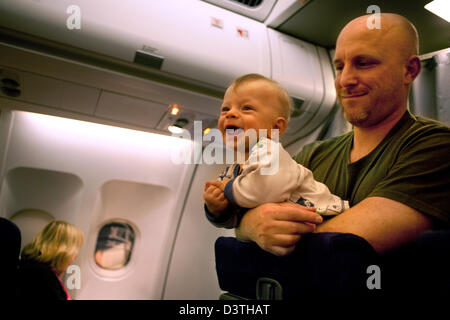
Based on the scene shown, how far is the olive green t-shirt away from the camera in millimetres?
806

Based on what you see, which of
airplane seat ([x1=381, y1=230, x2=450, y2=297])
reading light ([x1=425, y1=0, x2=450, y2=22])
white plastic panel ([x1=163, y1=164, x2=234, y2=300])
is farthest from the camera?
white plastic panel ([x1=163, y1=164, x2=234, y2=300])

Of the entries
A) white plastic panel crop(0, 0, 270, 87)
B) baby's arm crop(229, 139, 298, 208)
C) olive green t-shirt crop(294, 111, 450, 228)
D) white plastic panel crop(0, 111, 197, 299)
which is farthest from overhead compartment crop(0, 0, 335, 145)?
baby's arm crop(229, 139, 298, 208)

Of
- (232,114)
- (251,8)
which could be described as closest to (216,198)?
(232,114)

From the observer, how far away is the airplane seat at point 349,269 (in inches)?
23.1

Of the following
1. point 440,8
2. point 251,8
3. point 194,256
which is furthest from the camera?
point 194,256

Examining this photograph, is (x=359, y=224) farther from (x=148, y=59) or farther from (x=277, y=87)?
(x=148, y=59)

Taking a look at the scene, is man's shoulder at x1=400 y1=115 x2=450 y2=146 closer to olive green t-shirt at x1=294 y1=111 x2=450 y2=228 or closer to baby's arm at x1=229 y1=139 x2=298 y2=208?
olive green t-shirt at x1=294 y1=111 x2=450 y2=228

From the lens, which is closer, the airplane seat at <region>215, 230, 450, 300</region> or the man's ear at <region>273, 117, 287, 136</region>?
the airplane seat at <region>215, 230, 450, 300</region>

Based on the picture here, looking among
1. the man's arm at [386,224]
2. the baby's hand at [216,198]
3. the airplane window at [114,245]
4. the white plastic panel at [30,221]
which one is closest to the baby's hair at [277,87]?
the baby's hand at [216,198]

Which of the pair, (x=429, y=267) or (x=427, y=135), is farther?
(x=427, y=135)

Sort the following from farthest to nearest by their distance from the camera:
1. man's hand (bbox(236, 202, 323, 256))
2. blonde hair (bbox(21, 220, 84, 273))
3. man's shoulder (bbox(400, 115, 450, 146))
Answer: blonde hair (bbox(21, 220, 84, 273)) → man's shoulder (bbox(400, 115, 450, 146)) → man's hand (bbox(236, 202, 323, 256))

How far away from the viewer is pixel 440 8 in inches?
58.8

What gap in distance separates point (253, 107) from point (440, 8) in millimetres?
1091

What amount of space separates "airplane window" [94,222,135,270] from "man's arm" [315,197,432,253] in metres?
2.89
